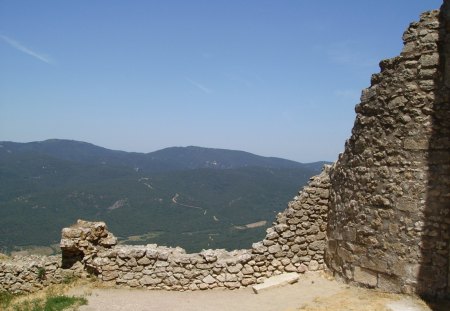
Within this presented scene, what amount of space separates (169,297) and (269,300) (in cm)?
277

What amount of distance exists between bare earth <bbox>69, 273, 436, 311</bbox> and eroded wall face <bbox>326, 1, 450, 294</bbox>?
56cm

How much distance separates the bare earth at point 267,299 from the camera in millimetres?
Answer: 9047

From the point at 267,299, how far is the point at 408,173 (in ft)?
15.2

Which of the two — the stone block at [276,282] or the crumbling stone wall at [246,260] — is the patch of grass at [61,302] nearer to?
the crumbling stone wall at [246,260]

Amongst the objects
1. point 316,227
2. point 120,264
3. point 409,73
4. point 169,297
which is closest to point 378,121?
point 409,73

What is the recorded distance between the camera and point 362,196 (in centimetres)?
1011

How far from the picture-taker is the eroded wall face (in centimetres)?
906

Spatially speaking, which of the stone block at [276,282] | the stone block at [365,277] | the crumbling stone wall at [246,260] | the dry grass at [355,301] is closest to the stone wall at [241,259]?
the crumbling stone wall at [246,260]

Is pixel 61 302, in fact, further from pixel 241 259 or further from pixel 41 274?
pixel 241 259

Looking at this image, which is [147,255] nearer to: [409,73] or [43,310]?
[43,310]

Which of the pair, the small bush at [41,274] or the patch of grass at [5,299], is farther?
the small bush at [41,274]

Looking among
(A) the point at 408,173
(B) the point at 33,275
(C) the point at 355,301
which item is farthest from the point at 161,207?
(A) the point at 408,173

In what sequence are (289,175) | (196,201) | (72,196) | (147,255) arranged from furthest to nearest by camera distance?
(289,175) → (196,201) → (72,196) → (147,255)

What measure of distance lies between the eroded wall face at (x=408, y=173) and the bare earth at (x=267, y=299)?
560 mm
